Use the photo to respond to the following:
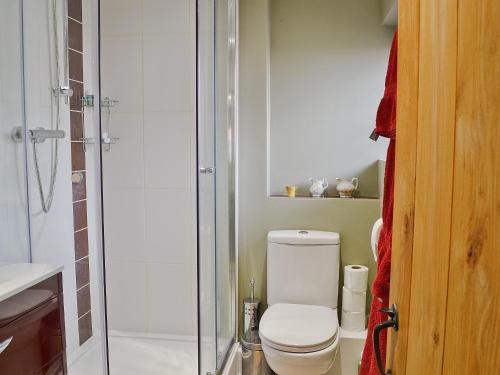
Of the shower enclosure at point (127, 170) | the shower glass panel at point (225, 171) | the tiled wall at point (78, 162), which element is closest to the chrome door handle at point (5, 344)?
the shower enclosure at point (127, 170)

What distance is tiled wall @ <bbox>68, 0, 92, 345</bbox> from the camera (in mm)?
2080

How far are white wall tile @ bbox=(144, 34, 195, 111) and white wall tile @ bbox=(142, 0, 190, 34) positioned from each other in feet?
0.13

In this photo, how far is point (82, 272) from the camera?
216 centimetres

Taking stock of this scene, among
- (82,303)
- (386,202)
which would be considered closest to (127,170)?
(82,303)

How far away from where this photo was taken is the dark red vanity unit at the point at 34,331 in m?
1.21

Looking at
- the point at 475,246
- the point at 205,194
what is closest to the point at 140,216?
the point at 205,194

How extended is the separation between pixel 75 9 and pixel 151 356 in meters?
1.87

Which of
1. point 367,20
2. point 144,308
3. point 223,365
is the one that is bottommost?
point 223,365

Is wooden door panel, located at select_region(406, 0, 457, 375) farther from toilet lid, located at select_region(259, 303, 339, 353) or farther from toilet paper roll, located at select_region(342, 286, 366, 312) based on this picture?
toilet paper roll, located at select_region(342, 286, 366, 312)

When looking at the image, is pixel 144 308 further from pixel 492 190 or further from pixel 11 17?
pixel 492 190

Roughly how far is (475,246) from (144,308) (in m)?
2.36

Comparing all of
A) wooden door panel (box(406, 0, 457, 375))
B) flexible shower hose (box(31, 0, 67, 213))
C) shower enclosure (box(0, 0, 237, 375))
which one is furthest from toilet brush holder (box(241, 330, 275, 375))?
wooden door panel (box(406, 0, 457, 375))

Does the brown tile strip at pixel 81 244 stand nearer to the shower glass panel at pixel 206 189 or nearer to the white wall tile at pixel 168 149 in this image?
the white wall tile at pixel 168 149

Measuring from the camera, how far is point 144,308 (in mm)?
2715
